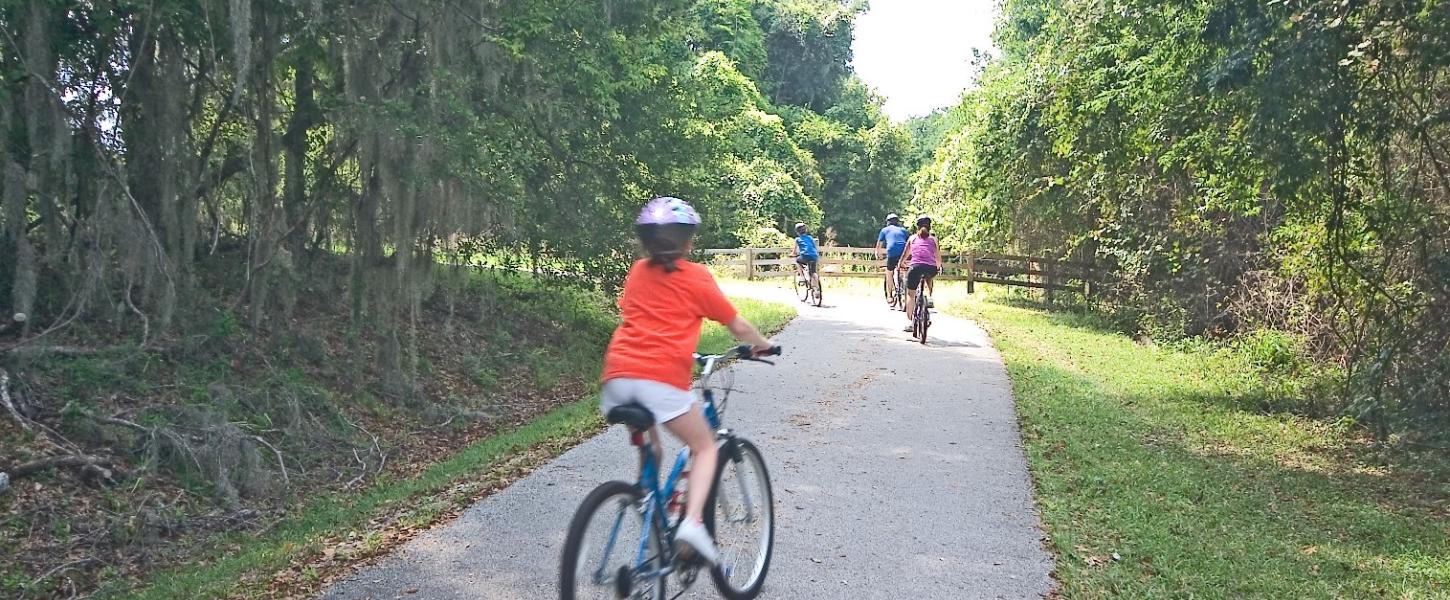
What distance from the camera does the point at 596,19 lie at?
42.4ft

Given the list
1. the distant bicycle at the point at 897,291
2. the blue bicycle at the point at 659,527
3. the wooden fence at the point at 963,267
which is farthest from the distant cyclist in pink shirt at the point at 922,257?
the blue bicycle at the point at 659,527

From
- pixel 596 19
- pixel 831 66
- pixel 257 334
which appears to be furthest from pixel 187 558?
pixel 831 66

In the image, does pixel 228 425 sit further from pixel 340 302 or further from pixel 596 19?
pixel 596 19

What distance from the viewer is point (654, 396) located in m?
4.15

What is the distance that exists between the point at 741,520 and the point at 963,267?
2518cm

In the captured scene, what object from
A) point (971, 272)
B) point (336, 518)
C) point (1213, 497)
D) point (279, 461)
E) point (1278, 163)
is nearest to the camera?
point (336, 518)

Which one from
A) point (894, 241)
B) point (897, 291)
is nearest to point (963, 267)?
point (897, 291)

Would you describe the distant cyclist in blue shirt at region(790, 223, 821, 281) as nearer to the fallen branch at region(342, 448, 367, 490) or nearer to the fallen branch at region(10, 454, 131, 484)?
the fallen branch at region(342, 448, 367, 490)

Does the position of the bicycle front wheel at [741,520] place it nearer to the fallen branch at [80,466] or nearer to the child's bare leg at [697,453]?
the child's bare leg at [697,453]

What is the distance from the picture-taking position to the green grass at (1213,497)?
5.52m

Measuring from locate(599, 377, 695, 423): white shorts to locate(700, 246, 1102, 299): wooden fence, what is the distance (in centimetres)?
1404

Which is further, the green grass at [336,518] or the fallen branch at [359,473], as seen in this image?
the fallen branch at [359,473]

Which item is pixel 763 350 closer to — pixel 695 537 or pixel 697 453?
pixel 697 453

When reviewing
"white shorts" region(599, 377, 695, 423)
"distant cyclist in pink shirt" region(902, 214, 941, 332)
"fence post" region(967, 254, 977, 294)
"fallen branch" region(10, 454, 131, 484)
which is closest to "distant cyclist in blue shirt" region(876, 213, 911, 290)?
"distant cyclist in pink shirt" region(902, 214, 941, 332)
